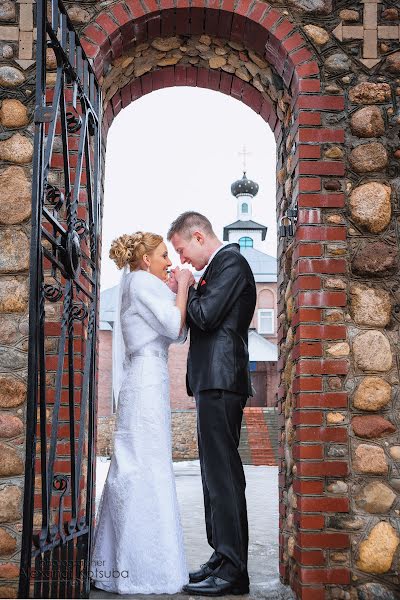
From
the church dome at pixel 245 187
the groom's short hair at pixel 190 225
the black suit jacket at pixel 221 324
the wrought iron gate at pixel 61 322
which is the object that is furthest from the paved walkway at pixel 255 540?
the church dome at pixel 245 187

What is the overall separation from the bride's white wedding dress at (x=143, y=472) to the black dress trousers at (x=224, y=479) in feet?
0.65

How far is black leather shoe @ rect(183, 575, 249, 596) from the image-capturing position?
3.88 meters

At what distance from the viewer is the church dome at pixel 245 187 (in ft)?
142

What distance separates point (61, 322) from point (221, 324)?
3.03 feet

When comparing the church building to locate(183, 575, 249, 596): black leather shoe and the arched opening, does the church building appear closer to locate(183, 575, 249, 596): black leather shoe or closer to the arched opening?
the arched opening

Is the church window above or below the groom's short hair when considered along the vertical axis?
above

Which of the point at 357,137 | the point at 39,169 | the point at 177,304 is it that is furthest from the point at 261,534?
the point at 39,169

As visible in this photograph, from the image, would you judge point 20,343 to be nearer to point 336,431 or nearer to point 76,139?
point 76,139

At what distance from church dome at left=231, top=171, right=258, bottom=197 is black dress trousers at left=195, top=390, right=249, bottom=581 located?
39706mm

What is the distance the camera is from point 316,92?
4340 millimetres

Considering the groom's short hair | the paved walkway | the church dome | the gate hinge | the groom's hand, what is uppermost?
the church dome

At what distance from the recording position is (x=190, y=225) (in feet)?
14.2

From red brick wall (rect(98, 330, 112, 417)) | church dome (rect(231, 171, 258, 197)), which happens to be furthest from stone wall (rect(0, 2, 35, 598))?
church dome (rect(231, 171, 258, 197))

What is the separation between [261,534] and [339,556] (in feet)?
7.62
